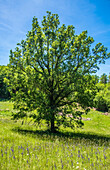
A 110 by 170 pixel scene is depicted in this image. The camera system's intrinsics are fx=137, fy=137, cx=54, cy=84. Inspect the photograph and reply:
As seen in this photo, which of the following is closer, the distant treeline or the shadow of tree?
the shadow of tree

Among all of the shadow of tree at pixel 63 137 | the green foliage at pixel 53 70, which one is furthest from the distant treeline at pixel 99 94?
the shadow of tree at pixel 63 137

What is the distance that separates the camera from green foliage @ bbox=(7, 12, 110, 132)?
1145cm

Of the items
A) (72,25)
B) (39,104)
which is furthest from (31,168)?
(72,25)

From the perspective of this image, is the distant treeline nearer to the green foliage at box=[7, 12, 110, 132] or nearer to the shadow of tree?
the green foliage at box=[7, 12, 110, 132]

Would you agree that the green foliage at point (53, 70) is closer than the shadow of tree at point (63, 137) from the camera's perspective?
No

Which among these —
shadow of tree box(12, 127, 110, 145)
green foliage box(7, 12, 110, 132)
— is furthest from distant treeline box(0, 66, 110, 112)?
shadow of tree box(12, 127, 110, 145)

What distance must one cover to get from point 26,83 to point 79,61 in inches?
195

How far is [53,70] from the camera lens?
12078 mm

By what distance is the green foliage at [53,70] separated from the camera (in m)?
11.4

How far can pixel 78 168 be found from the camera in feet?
14.4

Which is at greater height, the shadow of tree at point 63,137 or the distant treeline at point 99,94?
the distant treeline at point 99,94

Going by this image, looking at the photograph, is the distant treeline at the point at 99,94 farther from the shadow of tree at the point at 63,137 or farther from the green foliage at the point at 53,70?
the shadow of tree at the point at 63,137

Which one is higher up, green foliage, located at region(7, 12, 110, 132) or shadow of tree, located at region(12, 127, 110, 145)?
green foliage, located at region(7, 12, 110, 132)

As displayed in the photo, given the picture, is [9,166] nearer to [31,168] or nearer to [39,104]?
[31,168]
